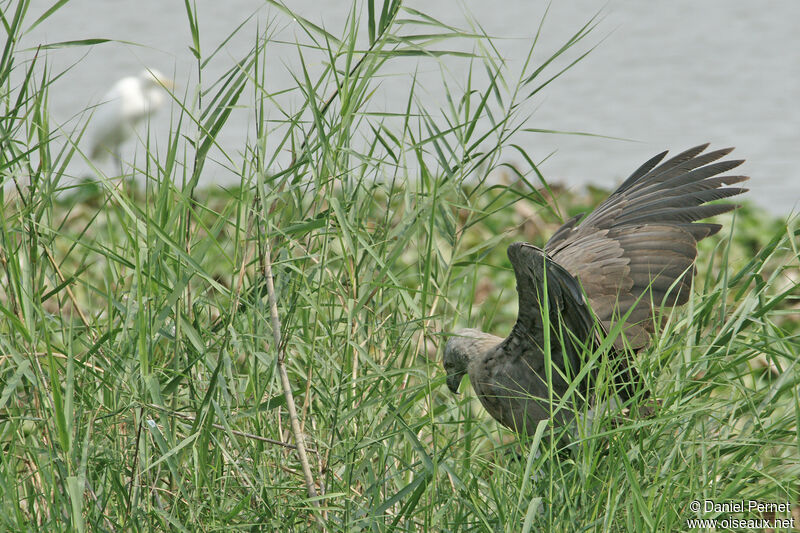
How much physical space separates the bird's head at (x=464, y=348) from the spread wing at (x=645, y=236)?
34 cm

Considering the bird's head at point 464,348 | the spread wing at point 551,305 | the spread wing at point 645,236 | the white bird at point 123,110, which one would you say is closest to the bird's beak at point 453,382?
the bird's head at point 464,348

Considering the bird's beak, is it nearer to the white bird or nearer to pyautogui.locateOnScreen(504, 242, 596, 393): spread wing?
pyautogui.locateOnScreen(504, 242, 596, 393): spread wing

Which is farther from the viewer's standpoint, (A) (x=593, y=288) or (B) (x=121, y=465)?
(A) (x=593, y=288)

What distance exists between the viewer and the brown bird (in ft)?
8.14

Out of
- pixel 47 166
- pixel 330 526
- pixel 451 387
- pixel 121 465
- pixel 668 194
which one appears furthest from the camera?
pixel 668 194

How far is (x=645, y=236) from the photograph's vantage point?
306cm

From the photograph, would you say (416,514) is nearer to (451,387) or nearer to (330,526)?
(330,526)

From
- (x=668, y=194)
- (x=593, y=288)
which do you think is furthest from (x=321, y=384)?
(x=668, y=194)

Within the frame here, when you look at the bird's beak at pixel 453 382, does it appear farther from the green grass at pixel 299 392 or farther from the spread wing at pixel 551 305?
the green grass at pixel 299 392

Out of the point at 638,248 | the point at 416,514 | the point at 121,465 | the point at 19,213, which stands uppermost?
the point at 19,213

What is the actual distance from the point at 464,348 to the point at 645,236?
716 mm

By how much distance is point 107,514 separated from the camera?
2.14m

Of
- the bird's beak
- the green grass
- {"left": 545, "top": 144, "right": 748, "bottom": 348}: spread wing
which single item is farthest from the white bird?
the green grass

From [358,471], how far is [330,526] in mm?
149
